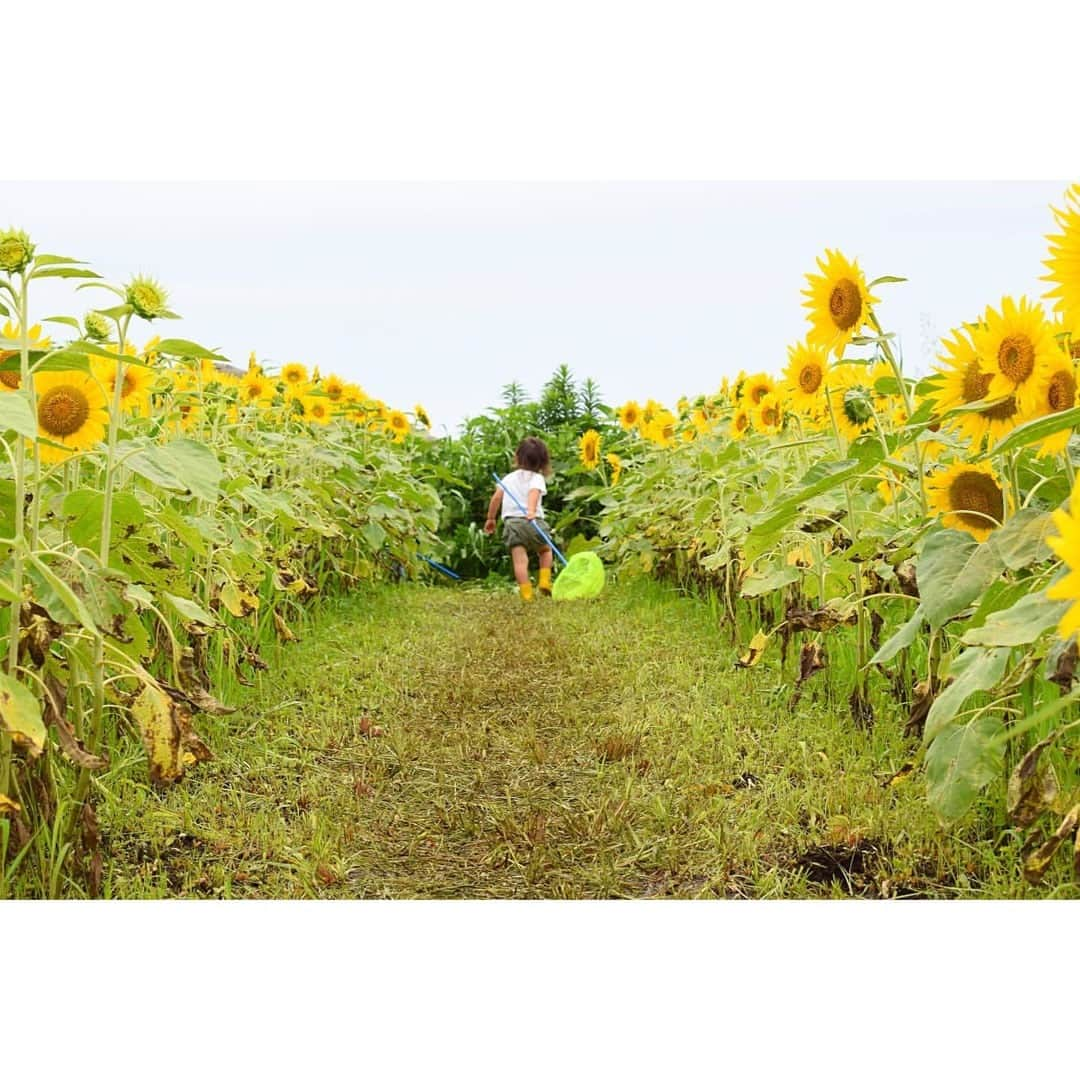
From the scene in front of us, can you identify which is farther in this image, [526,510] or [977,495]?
[526,510]

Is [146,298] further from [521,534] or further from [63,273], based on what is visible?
[521,534]

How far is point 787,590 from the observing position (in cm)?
402

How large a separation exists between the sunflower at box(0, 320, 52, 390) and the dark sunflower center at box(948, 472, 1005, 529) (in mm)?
1752

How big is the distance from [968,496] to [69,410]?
6.05ft

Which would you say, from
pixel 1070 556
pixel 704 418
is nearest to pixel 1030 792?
pixel 1070 556

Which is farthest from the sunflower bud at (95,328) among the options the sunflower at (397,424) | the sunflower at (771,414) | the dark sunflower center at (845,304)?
the sunflower at (397,424)

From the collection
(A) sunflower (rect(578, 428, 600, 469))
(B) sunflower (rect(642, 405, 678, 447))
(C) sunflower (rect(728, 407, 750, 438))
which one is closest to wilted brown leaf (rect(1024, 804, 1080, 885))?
(C) sunflower (rect(728, 407, 750, 438))

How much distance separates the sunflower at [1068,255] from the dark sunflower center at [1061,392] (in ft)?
0.66

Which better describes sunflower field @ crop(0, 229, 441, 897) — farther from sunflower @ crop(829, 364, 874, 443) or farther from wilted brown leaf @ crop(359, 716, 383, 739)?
sunflower @ crop(829, 364, 874, 443)

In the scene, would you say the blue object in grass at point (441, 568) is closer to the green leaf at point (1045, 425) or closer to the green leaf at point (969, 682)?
the green leaf at point (969, 682)

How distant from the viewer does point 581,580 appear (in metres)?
7.06

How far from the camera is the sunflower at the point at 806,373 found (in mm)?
3281

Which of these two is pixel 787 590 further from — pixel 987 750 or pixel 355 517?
pixel 355 517

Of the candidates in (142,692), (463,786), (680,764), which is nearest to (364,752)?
(463,786)
